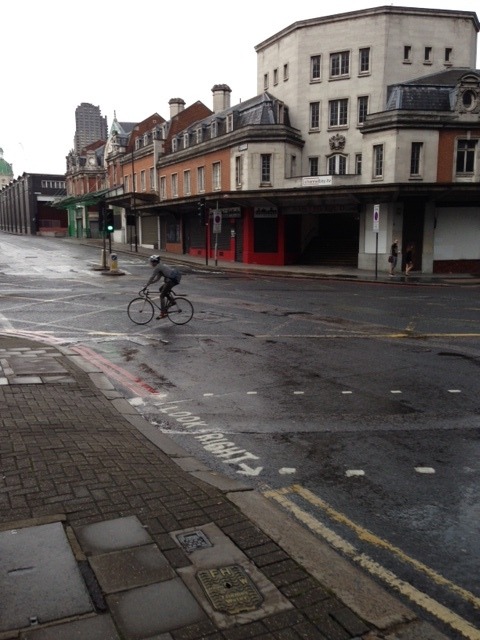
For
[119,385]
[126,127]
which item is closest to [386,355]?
[119,385]

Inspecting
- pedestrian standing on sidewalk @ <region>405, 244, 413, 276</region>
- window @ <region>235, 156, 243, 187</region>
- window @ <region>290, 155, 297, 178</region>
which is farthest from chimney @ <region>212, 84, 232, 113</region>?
pedestrian standing on sidewalk @ <region>405, 244, 413, 276</region>

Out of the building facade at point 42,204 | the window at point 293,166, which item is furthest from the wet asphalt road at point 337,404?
the building facade at point 42,204

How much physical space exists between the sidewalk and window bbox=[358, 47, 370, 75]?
38929 millimetres

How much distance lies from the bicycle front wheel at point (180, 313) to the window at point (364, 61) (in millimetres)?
30306

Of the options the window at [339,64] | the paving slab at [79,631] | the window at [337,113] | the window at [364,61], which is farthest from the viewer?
the window at [337,113]

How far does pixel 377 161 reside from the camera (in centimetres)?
3316

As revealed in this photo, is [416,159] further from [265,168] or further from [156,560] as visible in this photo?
[156,560]

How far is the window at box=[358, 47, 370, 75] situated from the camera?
38.6 m

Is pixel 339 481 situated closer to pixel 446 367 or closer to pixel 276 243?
pixel 446 367

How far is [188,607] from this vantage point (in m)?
3.31

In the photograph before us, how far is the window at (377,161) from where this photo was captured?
108 feet

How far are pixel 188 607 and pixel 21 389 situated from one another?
5.41 metres

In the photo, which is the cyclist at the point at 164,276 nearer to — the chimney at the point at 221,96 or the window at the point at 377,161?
the window at the point at 377,161

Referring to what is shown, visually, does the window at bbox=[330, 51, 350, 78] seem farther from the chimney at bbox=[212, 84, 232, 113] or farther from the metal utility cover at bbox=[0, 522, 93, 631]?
the metal utility cover at bbox=[0, 522, 93, 631]
